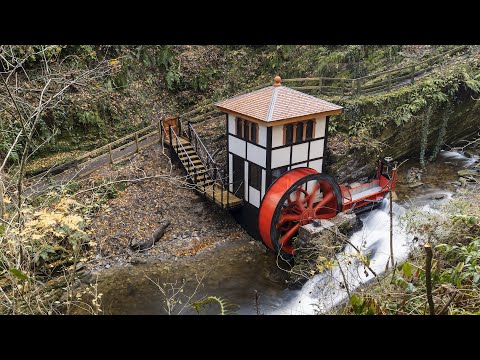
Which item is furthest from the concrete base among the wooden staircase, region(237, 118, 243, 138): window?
region(237, 118, 243, 138): window

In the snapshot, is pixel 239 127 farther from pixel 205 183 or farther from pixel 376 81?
pixel 376 81

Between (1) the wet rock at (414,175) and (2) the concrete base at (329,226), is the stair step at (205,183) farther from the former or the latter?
(1) the wet rock at (414,175)

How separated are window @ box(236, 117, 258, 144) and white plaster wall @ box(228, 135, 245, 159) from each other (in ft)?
0.71

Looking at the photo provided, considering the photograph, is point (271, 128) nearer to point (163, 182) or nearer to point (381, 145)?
point (163, 182)

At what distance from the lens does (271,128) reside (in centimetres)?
1074

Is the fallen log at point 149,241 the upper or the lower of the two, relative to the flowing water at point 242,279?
upper

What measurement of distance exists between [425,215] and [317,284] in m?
3.31

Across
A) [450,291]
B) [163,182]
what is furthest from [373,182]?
[450,291]

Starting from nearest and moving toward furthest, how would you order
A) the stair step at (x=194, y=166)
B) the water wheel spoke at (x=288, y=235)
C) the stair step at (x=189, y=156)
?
Answer: the water wheel spoke at (x=288, y=235), the stair step at (x=194, y=166), the stair step at (x=189, y=156)

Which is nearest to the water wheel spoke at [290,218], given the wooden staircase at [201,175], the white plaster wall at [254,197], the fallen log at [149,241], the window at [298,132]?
the white plaster wall at [254,197]

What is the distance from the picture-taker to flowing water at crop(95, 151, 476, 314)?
32.0 ft

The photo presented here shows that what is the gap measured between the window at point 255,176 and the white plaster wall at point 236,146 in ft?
1.72

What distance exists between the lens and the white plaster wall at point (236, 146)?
12.1m

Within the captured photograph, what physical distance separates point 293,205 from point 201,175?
3.42 metres
